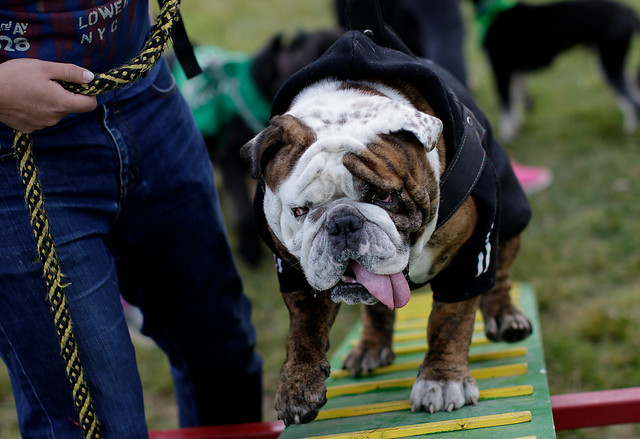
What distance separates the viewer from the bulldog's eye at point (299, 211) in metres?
2.10

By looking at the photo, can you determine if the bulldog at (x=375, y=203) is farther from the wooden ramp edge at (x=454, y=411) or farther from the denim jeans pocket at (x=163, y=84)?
the denim jeans pocket at (x=163, y=84)

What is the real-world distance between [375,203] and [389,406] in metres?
0.85

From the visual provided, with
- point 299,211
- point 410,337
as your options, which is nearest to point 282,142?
point 299,211

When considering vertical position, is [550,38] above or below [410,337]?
below

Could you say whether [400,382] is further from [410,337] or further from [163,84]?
[163,84]

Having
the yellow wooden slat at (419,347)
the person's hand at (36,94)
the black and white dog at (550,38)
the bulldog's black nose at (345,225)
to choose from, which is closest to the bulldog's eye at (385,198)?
the bulldog's black nose at (345,225)

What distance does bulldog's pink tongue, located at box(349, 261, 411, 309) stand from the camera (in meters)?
2.04

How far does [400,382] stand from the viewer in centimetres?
275

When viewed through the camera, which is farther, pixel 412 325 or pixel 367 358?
pixel 412 325

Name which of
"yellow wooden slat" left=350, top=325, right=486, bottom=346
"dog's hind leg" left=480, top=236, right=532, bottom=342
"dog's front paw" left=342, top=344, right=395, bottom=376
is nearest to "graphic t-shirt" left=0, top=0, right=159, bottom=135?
"dog's front paw" left=342, top=344, right=395, bottom=376

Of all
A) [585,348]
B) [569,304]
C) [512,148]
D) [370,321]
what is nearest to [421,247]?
[370,321]

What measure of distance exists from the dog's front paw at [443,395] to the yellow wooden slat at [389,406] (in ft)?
0.22

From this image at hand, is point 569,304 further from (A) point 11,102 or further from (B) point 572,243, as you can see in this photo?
(A) point 11,102

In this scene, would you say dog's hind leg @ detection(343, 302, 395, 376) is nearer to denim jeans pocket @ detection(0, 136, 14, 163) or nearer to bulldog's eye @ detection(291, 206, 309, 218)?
bulldog's eye @ detection(291, 206, 309, 218)
